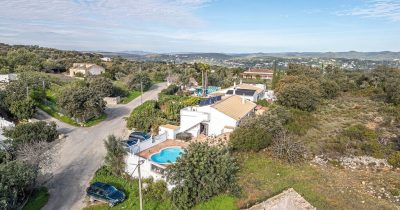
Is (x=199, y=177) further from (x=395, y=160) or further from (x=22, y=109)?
(x=22, y=109)

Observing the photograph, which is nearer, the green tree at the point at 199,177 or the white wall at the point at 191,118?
the green tree at the point at 199,177

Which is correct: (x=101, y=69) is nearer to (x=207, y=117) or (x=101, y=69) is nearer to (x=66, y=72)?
(x=66, y=72)

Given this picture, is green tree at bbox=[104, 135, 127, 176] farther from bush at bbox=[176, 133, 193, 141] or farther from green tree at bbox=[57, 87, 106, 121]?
green tree at bbox=[57, 87, 106, 121]

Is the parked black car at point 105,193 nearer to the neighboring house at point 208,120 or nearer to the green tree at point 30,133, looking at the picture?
the green tree at point 30,133

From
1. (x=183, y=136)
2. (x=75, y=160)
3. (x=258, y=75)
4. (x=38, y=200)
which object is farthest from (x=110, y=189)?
(x=258, y=75)

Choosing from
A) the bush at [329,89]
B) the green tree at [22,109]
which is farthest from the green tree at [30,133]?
the bush at [329,89]

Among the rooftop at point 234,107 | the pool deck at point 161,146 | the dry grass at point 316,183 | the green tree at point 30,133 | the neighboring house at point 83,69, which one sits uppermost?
the neighboring house at point 83,69

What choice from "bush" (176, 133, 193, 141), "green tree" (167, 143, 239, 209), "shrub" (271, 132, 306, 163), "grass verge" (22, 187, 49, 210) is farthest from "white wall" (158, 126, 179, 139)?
"grass verge" (22, 187, 49, 210)

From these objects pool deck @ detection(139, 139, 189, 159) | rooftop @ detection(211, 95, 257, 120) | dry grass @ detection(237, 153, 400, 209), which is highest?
rooftop @ detection(211, 95, 257, 120)
